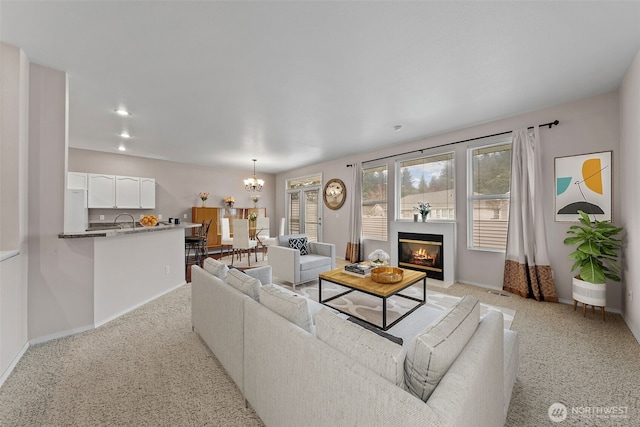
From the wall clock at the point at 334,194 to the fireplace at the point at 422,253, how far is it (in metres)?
1.92

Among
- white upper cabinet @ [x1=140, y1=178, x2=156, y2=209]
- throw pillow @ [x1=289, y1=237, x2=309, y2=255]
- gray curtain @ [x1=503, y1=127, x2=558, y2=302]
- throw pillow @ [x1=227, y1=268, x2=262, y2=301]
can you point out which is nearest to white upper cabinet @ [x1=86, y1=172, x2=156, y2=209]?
white upper cabinet @ [x1=140, y1=178, x2=156, y2=209]

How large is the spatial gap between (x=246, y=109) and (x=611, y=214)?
476 cm

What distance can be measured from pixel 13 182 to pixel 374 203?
526 centimetres

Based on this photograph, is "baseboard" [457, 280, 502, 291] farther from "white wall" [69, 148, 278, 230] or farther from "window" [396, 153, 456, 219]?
"white wall" [69, 148, 278, 230]

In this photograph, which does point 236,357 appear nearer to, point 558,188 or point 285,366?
point 285,366

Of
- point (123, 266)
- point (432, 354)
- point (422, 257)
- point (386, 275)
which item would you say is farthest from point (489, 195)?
point (123, 266)

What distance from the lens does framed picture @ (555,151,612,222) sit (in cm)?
295

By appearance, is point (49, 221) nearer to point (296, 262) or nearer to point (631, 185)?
point (296, 262)

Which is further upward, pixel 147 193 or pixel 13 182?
pixel 147 193

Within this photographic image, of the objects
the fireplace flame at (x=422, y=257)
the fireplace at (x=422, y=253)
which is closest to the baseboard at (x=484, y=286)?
the fireplace at (x=422, y=253)

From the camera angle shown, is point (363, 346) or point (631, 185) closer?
point (363, 346)

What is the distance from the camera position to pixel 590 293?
2.73 meters

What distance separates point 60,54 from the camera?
2.21 meters

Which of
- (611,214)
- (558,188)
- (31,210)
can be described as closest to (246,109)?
(31,210)
